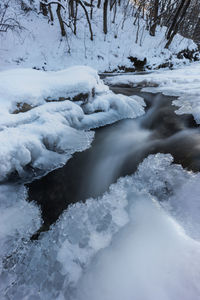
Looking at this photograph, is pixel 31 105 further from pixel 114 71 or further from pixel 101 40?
pixel 101 40

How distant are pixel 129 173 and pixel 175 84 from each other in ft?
14.6

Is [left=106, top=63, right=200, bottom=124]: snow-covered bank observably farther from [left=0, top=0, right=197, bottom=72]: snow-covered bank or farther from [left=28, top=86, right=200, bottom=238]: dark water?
[left=0, top=0, right=197, bottom=72]: snow-covered bank

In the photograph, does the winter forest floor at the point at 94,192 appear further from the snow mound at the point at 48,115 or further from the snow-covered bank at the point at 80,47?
the snow-covered bank at the point at 80,47

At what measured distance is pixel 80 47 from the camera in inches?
354

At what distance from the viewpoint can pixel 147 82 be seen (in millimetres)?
→ 5797

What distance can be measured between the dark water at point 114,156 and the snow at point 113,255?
238mm

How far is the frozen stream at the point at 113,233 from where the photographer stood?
3.87 ft

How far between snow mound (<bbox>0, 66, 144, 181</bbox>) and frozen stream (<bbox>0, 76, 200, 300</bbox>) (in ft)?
0.88

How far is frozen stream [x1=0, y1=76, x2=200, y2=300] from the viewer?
118 cm

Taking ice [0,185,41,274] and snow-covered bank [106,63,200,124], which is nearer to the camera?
ice [0,185,41,274]

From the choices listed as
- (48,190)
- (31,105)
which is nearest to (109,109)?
(31,105)

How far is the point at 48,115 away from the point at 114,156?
4.13 feet

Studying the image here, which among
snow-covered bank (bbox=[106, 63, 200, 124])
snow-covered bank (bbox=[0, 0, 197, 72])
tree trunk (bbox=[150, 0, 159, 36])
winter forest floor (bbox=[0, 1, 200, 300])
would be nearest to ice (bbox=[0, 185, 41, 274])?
winter forest floor (bbox=[0, 1, 200, 300])

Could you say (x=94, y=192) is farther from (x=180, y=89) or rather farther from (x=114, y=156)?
(x=180, y=89)
